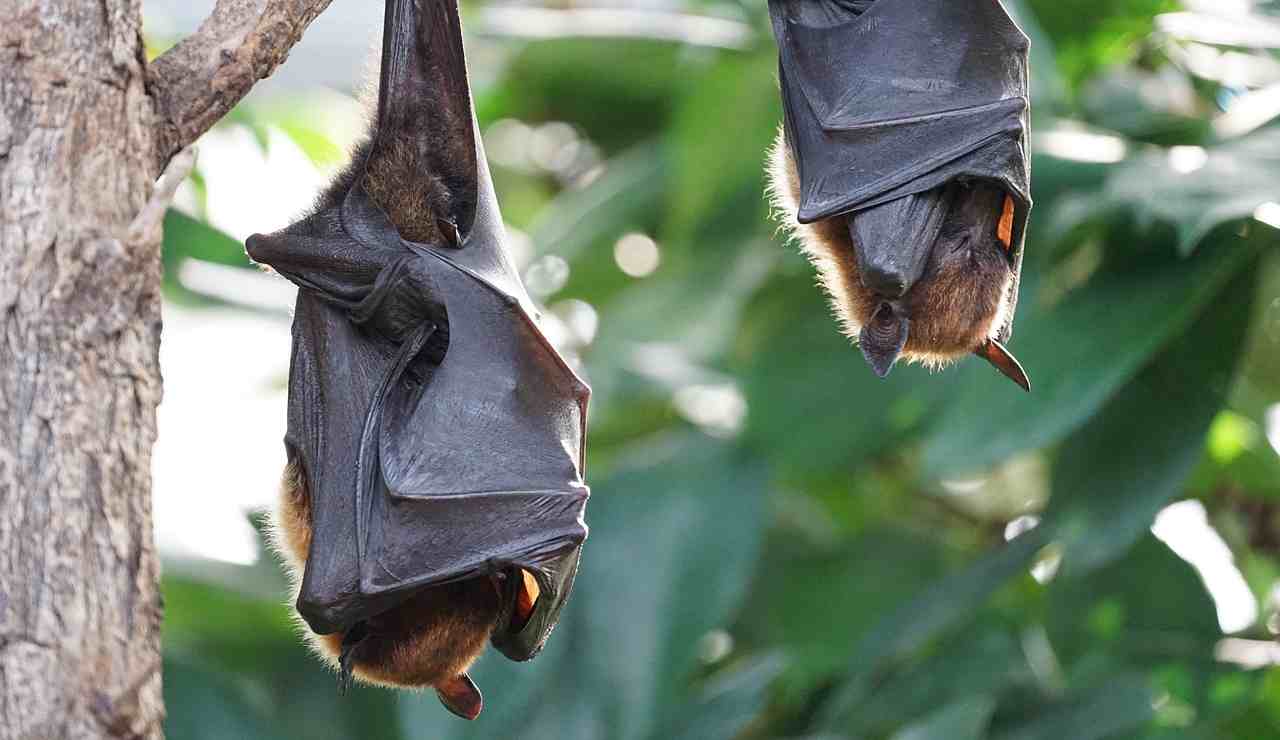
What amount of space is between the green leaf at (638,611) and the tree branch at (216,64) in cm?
207

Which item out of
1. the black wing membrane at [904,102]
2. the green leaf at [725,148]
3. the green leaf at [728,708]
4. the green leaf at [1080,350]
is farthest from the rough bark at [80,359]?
the green leaf at [725,148]

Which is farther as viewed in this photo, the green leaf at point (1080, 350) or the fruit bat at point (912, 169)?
the green leaf at point (1080, 350)

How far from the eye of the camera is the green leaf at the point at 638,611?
144 inches

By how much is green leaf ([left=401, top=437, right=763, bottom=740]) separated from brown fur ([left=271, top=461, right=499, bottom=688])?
142 cm

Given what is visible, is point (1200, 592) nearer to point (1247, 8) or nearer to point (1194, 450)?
point (1194, 450)

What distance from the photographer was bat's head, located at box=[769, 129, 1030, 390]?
2.14 metres

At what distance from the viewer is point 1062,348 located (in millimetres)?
3248

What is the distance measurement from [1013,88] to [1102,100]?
205 cm

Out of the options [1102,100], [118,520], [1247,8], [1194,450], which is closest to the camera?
[118,520]

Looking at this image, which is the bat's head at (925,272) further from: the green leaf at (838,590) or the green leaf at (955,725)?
the green leaf at (838,590)

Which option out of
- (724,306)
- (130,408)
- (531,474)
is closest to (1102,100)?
(724,306)

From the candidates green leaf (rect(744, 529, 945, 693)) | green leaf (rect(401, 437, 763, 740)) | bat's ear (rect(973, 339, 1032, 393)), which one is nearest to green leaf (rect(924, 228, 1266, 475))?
green leaf (rect(401, 437, 763, 740))

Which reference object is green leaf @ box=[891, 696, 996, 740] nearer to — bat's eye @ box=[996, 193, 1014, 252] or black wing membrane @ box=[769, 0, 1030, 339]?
black wing membrane @ box=[769, 0, 1030, 339]

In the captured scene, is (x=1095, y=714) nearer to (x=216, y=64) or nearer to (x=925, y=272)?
(x=925, y=272)
